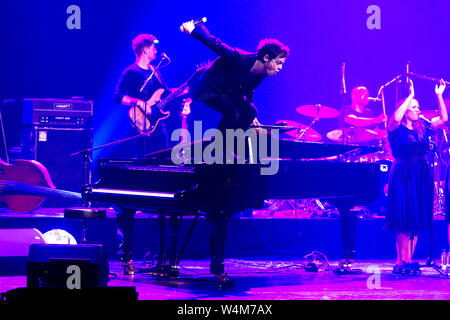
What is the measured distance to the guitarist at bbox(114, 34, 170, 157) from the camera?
8.02 meters

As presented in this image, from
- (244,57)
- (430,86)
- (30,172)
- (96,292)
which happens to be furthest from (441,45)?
(96,292)

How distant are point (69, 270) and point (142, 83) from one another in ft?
12.3

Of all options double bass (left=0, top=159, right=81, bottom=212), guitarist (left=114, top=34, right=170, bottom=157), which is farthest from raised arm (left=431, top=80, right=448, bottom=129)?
double bass (left=0, top=159, right=81, bottom=212)

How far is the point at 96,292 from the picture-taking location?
366 cm

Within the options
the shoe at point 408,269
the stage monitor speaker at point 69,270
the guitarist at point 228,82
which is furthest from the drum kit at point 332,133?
the stage monitor speaker at point 69,270

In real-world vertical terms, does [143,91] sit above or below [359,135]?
above

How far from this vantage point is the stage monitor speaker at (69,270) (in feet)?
15.3

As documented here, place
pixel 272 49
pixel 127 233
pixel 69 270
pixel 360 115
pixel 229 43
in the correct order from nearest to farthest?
pixel 69 270
pixel 272 49
pixel 127 233
pixel 360 115
pixel 229 43

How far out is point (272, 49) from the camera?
221 inches

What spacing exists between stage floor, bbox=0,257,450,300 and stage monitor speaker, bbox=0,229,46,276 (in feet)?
0.49

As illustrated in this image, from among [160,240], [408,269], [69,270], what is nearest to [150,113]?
[160,240]

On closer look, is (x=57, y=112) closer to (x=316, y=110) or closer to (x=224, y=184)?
(x=316, y=110)

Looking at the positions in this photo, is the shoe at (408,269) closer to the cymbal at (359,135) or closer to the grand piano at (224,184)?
the grand piano at (224,184)
